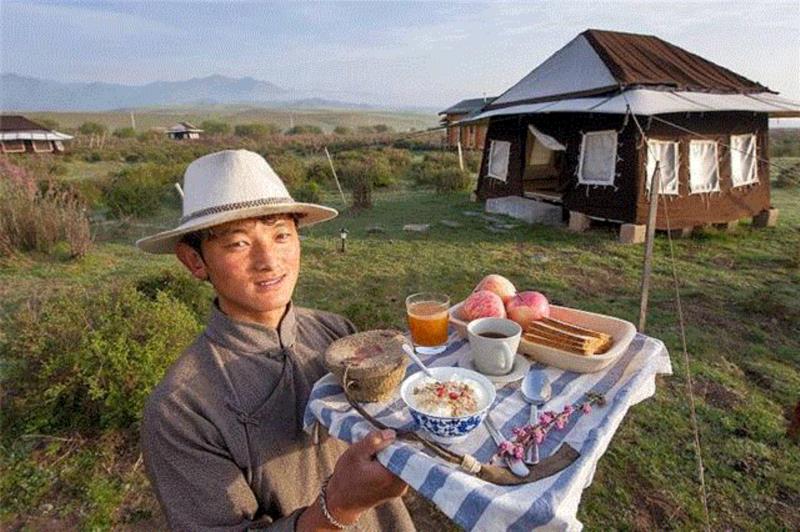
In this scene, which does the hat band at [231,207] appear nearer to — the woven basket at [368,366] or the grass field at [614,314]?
the woven basket at [368,366]

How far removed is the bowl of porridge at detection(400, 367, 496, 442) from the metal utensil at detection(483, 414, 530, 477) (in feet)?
0.15

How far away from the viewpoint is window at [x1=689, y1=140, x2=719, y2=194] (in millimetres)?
10344

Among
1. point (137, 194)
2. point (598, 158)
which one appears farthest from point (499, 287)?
point (137, 194)

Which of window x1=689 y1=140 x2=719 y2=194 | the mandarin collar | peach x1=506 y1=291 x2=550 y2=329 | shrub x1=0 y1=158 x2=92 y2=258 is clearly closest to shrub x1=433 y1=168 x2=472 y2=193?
window x1=689 y1=140 x2=719 y2=194

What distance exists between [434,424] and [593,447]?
1.37 feet

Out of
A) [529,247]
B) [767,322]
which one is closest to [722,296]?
[767,322]

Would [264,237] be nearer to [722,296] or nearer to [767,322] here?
[767,322]

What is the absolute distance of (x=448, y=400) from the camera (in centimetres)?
125

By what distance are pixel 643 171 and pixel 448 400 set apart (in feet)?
33.8

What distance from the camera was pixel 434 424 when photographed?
3.83 feet

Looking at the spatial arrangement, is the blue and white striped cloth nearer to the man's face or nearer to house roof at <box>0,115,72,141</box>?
the man's face

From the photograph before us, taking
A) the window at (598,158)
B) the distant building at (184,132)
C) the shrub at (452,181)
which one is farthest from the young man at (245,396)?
the distant building at (184,132)

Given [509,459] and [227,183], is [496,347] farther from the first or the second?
[227,183]

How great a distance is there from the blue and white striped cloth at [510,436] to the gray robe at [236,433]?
151 millimetres
